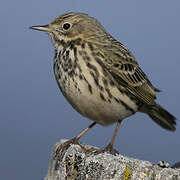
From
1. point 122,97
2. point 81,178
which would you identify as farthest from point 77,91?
point 81,178

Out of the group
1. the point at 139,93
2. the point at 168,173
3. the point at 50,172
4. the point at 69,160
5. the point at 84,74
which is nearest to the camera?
the point at 168,173

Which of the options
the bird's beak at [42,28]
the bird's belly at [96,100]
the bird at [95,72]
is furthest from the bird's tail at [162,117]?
the bird's beak at [42,28]

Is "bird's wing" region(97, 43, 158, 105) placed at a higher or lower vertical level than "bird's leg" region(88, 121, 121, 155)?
higher

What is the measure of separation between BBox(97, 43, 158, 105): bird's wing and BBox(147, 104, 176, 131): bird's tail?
0.98ft

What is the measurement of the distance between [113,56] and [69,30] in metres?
0.77

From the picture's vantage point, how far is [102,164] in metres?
4.14

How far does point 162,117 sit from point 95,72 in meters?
1.98

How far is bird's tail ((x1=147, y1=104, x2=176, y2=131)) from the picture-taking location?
22.0ft

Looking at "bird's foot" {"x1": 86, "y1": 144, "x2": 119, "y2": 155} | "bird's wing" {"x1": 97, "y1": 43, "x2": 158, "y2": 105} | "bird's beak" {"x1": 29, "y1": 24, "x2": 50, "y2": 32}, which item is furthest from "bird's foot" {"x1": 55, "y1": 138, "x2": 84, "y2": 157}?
"bird's beak" {"x1": 29, "y1": 24, "x2": 50, "y2": 32}

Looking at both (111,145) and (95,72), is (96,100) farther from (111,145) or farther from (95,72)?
(111,145)

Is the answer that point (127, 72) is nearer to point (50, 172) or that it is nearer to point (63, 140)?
point (63, 140)

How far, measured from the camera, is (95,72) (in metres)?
5.37

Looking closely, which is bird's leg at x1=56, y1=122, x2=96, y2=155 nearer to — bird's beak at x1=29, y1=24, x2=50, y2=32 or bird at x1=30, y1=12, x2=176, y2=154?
bird at x1=30, y1=12, x2=176, y2=154

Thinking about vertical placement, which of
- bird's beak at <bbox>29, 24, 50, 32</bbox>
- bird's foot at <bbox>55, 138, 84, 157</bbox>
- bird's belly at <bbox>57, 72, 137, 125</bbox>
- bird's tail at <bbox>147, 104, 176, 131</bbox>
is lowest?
bird's tail at <bbox>147, 104, 176, 131</bbox>
